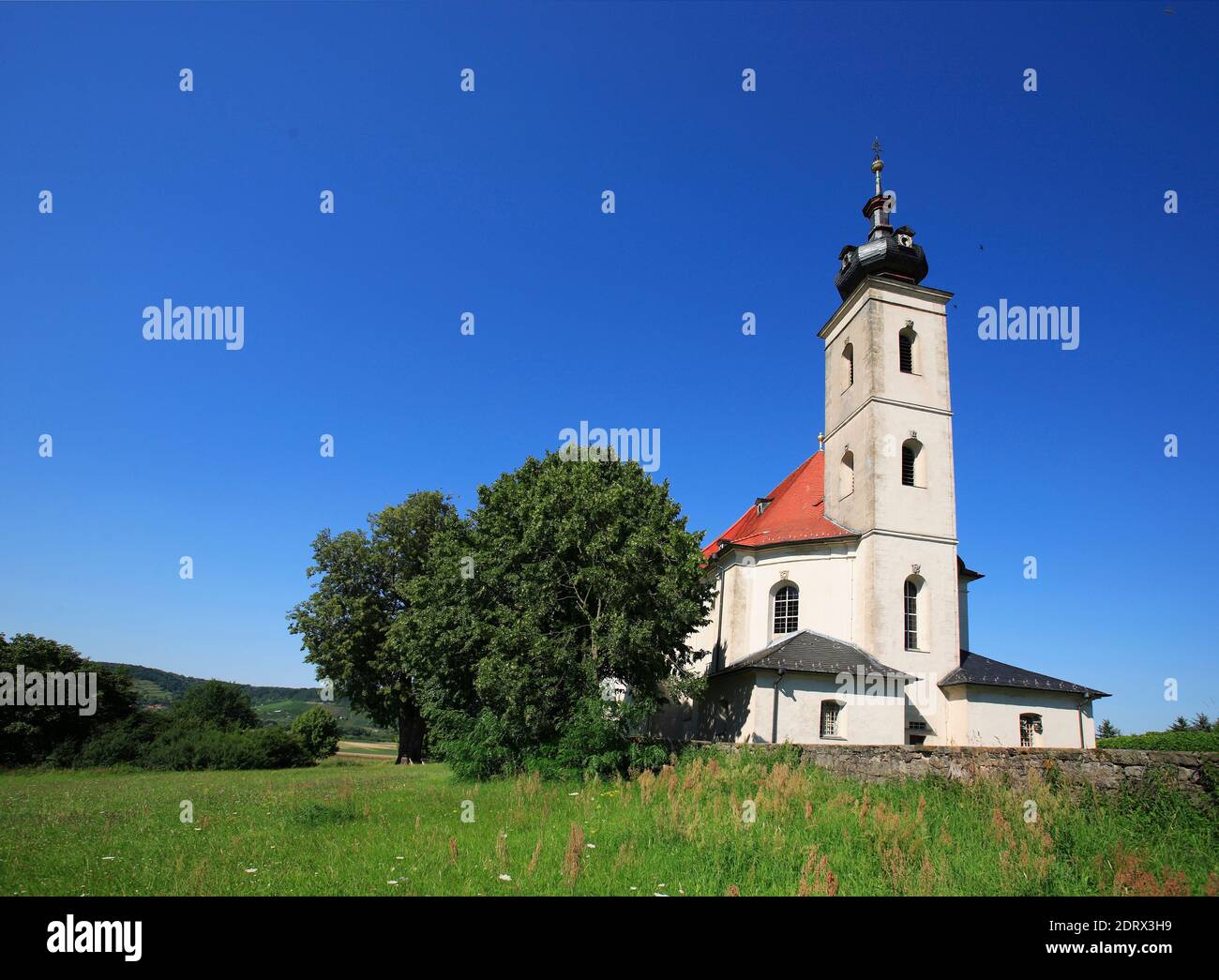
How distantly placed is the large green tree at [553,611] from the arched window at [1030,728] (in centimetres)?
1200

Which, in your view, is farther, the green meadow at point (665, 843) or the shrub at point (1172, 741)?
the shrub at point (1172, 741)

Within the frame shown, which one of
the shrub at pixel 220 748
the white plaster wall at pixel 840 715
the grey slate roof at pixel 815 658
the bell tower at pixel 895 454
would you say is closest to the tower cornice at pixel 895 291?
the bell tower at pixel 895 454

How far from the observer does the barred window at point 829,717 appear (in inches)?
844

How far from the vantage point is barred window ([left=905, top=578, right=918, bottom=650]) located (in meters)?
23.6

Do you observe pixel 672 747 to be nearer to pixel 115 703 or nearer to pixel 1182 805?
pixel 1182 805

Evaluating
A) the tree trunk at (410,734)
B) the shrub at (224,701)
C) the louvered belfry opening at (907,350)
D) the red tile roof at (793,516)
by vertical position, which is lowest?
the shrub at (224,701)

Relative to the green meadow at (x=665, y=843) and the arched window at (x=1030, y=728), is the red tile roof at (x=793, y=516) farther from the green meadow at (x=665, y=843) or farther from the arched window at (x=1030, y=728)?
the green meadow at (x=665, y=843)

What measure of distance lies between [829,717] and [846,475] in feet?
33.1

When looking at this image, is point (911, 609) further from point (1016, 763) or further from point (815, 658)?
point (1016, 763)

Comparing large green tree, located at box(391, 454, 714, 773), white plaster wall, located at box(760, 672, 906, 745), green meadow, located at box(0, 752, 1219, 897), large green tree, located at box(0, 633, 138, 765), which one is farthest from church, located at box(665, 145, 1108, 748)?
large green tree, located at box(0, 633, 138, 765)

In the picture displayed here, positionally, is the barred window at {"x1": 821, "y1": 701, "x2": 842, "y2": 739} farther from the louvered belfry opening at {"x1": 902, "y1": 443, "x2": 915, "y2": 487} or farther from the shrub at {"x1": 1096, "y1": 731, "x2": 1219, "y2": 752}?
the louvered belfry opening at {"x1": 902, "y1": 443, "x2": 915, "y2": 487}

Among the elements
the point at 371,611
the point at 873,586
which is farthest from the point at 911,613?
the point at 371,611

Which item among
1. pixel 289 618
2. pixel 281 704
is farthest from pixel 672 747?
pixel 281 704

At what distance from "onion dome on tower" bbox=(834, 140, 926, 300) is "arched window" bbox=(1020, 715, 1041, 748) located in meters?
17.4
